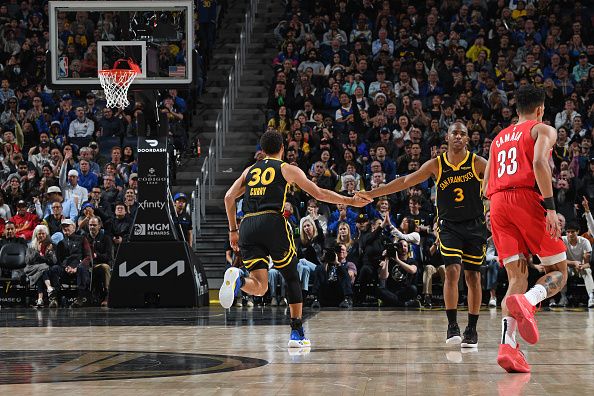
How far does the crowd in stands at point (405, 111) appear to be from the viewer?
17.0 m

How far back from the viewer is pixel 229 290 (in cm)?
928

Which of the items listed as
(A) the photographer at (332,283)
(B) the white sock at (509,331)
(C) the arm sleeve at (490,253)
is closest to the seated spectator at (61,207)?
(A) the photographer at (332,283)

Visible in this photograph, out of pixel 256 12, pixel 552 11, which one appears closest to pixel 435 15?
pixel 552 11

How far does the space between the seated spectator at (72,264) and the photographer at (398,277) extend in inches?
193

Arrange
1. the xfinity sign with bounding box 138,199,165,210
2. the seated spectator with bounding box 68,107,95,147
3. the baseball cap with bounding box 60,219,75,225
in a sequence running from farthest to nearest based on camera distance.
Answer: the seated spectator with bounding box 68,107,95,147
the baseball cap with bounding box 60,219,75,225
the xfinity sign with bounding box 138,199,165,210

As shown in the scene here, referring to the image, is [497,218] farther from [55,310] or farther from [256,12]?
[256,12]

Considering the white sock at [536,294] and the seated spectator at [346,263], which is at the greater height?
the white sock at [536,294]

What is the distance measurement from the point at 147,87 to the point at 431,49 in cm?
889

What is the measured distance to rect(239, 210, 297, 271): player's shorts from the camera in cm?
949

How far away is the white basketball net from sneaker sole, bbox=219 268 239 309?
21.0 feet

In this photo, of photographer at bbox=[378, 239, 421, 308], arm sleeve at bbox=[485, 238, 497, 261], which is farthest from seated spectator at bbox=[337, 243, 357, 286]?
arm sleeve at bbox=[485, 238, 497, 261]

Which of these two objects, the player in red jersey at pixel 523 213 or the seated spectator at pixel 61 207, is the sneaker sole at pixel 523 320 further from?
the seated spectator at pixel 61 207

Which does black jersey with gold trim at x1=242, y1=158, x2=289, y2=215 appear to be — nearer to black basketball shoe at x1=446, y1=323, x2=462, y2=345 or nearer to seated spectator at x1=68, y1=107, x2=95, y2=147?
black basketball shoe at x1=446, y1=323, x2=462, y2=345

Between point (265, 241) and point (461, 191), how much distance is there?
73.1 inches
